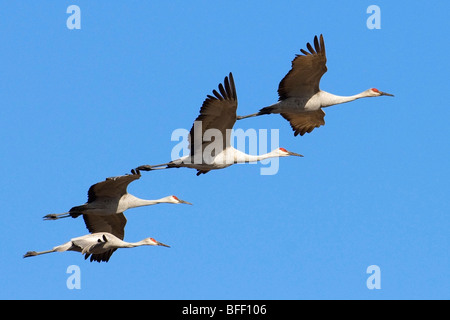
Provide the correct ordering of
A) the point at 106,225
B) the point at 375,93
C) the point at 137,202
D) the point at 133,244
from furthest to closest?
the point at 375,93 < the point at 106,225 < the point at 133,244 < the point at 137,202

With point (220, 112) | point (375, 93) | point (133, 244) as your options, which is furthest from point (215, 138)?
point (375, 93)

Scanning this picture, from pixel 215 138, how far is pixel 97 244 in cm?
337

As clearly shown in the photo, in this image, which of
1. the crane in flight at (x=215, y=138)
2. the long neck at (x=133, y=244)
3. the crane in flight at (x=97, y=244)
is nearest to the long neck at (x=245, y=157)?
the crane in flight at (x=215, y=138)

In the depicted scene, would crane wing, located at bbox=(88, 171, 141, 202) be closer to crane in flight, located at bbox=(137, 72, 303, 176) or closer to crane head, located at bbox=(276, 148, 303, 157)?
crane in flight, located at bbox=(137, 72, 303, 176)

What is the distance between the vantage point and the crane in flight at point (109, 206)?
21.4m

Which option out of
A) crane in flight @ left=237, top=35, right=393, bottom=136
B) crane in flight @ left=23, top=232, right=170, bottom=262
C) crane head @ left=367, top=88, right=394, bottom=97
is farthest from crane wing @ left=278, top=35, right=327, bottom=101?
crane in flight @ left=23, top=232, right=170, bottom=262

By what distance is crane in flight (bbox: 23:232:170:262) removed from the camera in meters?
21.8

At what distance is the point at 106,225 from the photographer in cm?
2312

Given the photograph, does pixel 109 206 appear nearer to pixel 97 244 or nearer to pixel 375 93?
pixel 97 244

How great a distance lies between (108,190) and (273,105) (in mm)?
3832

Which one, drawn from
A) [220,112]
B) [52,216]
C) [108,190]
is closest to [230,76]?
[220,112]

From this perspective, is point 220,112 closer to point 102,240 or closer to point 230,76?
point 230,76

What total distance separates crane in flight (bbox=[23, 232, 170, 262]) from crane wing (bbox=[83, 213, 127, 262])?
44 centimetres
